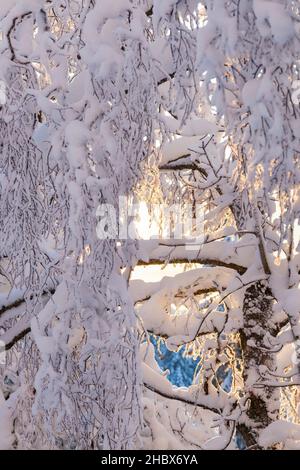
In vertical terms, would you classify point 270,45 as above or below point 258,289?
above

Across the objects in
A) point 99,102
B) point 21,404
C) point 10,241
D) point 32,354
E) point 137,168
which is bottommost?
point 21,404

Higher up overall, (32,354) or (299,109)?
(299,109)

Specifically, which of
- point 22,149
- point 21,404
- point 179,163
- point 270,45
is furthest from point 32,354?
point 270,45

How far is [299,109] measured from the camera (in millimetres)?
3504

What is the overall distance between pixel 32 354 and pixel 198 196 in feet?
7.69

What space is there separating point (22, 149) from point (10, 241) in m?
0.56

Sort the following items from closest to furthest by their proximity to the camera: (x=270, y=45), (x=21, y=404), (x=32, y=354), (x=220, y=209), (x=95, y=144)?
(x=270, y=45), (x=95, y=144), (x=32, y=354), (x=21, y=404), (x=220, y=209)

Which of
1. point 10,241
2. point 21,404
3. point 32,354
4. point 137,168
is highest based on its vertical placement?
point 137,168

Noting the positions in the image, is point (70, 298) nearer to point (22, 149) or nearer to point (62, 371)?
point (62, 371)

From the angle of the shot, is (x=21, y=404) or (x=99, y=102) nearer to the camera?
(x=99, y=102)

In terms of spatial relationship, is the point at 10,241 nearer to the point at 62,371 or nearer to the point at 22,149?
the point at 22,149

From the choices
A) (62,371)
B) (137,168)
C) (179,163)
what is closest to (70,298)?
(62,371)

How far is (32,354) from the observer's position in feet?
16.4

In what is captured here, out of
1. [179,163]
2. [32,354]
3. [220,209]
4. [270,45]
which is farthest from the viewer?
[179,163]
